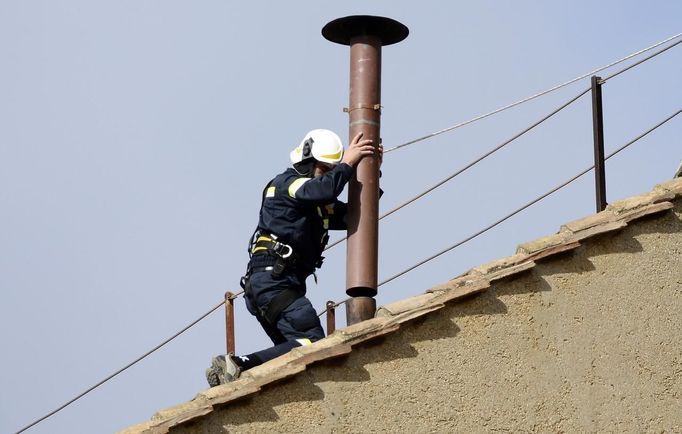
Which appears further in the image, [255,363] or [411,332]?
[255,363]

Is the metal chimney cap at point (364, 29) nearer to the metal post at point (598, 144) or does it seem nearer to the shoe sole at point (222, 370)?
the metal post at point (598, 144)

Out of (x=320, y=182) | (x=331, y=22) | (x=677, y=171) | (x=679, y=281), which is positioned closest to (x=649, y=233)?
(x=679, y=281)

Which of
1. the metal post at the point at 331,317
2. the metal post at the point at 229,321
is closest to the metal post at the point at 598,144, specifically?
the metal post at the point at 331,317

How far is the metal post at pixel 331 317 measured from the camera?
10.1 metres

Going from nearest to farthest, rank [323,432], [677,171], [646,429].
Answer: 1. [323,432]
2. [646,429]
3. [677,171]

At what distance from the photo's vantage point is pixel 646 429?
8.77 m

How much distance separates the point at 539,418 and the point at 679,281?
124cm

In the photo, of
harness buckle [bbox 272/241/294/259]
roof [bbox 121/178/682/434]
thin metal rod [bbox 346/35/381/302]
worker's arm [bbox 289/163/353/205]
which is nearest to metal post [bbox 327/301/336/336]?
thin metal rod [bbox 346/35/381/302]

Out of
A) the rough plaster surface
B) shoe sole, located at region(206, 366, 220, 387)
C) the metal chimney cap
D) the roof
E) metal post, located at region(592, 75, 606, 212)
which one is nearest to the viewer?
the roof

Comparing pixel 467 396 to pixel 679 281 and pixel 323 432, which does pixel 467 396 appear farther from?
pixel 679 281

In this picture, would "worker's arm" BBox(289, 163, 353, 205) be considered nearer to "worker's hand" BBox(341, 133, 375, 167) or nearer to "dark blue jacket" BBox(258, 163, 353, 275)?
"dark blue jacket" BBox(258, 163, 353, 275)

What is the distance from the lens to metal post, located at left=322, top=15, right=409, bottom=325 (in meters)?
10.1

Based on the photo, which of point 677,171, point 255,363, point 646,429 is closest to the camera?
point 646,429

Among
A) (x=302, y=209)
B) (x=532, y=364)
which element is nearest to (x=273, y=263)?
(x=302, y=209)
